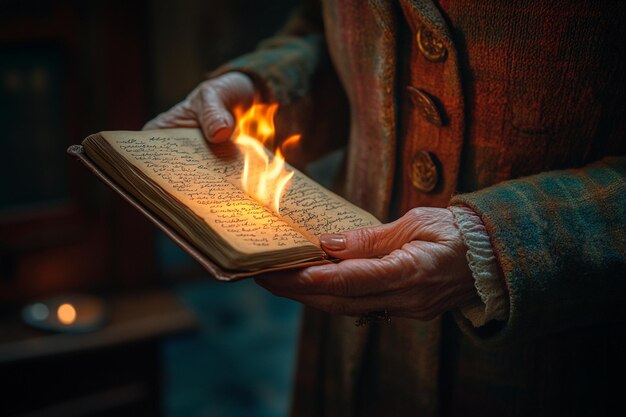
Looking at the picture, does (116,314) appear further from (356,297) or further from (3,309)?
(356,297)

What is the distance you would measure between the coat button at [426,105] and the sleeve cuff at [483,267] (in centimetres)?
17

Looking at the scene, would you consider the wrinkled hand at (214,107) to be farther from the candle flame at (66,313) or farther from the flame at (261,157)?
the candle flame at (66,313)

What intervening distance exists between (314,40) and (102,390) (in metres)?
1.58

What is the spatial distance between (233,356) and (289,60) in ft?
7.26

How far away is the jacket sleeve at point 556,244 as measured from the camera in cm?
81

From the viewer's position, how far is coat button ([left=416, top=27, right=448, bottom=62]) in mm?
893

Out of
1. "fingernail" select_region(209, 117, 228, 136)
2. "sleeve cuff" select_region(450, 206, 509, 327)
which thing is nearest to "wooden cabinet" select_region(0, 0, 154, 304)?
"fingernail" select_region(209, 117, 228, 136)

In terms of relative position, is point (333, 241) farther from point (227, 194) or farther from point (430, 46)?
point (430, 46)

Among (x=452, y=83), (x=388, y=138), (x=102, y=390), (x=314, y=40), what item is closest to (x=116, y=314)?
(x=102, y=390)

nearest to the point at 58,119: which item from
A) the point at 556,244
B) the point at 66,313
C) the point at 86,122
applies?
the point at 86,122

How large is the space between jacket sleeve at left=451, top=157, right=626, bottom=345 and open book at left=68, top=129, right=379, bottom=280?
19 centimetres

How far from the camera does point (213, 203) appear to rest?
847 mm

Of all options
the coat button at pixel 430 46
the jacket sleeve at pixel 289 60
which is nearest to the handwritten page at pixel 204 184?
the jacket sleeve at pixel 289 60

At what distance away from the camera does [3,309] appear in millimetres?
2348
